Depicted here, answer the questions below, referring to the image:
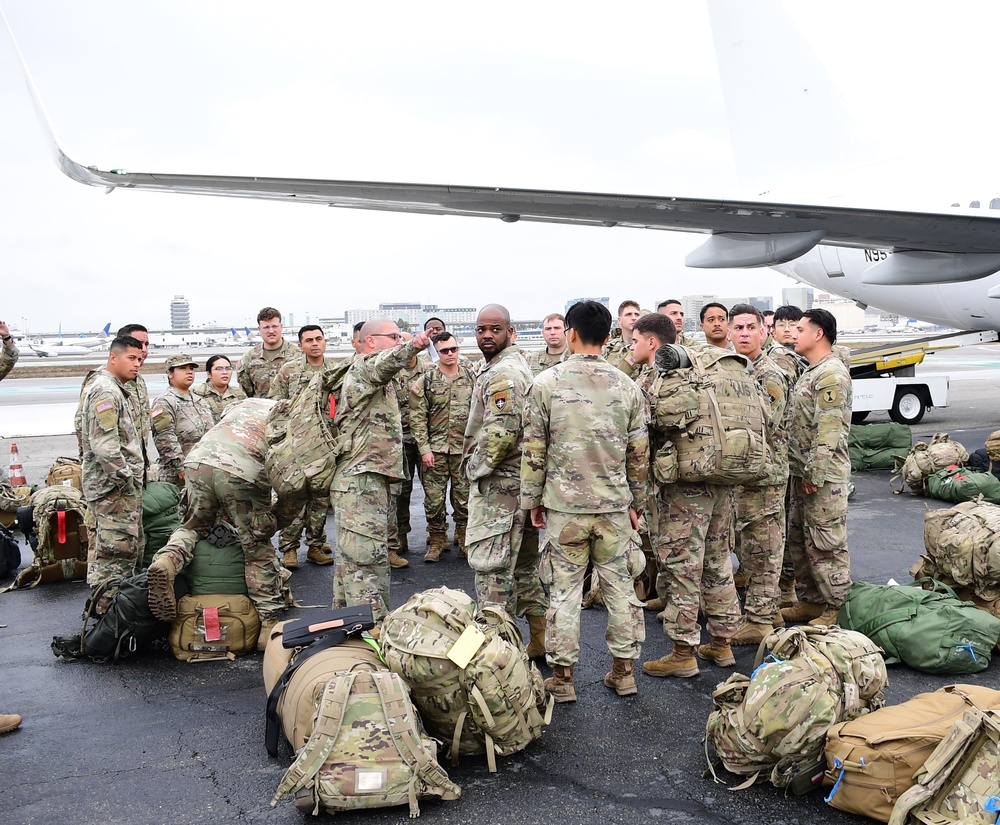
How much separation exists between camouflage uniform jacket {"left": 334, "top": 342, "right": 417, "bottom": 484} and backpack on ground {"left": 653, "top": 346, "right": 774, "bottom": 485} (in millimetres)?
1644

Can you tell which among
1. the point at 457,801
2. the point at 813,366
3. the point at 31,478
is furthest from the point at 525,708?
the point at 31,478

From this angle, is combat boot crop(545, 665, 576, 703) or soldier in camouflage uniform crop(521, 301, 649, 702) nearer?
soldier in camouflage uniform crop(521, 301, 649, 702)

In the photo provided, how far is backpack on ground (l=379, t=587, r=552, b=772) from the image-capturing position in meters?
3.38

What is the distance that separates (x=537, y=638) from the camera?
4.92m

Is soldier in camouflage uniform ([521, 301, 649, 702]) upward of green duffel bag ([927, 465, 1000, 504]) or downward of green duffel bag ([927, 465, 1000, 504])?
upward

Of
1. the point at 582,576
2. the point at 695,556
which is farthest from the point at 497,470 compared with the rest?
the point at 695,556

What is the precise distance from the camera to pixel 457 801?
331 cm

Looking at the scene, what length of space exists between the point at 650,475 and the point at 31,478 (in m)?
9.65

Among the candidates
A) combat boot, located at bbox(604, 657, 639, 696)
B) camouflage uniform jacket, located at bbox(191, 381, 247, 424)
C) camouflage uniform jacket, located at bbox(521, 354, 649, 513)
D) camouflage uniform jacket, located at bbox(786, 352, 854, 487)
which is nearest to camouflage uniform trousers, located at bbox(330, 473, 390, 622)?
camouflage uniform jacket, located at bbox(521, 354, 649, 513)

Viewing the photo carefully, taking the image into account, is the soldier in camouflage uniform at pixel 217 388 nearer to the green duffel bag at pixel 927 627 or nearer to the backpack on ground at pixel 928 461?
the green duffel bag at pixel 927 627

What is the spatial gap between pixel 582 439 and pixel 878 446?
27.3ft

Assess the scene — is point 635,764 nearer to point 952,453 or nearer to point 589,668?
point 589,668

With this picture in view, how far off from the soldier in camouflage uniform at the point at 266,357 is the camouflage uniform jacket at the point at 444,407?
142cm

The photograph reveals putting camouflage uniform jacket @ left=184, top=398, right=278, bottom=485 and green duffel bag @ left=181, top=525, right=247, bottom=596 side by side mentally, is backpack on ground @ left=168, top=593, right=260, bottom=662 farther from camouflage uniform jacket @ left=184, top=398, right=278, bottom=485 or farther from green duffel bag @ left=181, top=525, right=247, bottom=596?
camouflage uniform jacket @ left=184, top=398, right=278, bottom=485
